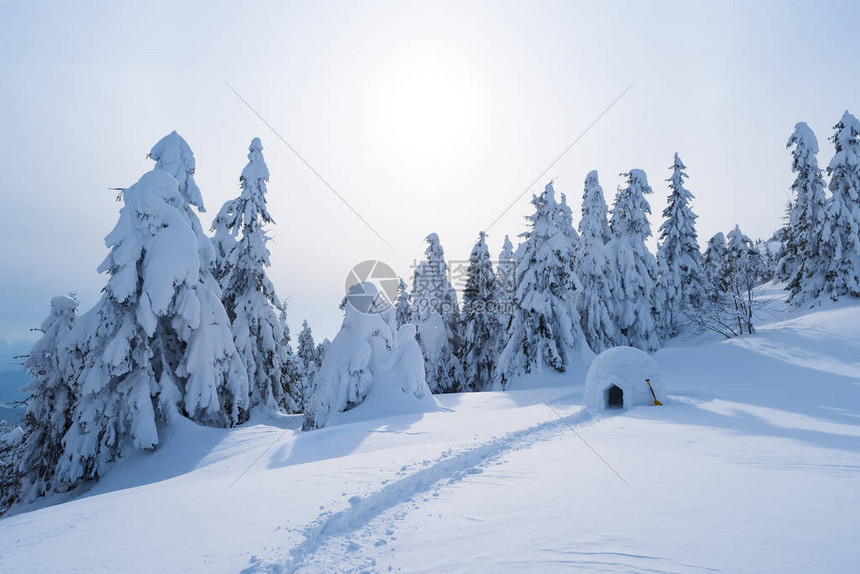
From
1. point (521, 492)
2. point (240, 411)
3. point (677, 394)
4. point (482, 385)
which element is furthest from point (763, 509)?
point (482, 385)

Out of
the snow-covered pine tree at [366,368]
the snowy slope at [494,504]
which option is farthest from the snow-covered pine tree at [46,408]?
the snow-covered pine tree at [366,368]

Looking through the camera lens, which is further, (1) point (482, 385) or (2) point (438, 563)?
(1) point (482, 385)

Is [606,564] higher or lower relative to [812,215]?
lower

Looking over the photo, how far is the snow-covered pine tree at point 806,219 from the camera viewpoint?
2530cm

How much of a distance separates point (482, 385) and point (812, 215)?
24.0 meters

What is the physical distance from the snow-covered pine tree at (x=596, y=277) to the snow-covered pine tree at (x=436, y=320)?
32.6ft

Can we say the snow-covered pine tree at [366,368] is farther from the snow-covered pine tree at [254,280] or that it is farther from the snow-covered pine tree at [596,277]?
the snow-covered pine tree at [596,277]

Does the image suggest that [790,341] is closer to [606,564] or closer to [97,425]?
[606,564]

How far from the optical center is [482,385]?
3094 centimetres

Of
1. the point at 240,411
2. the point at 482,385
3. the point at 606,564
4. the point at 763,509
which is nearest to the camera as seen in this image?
the point at 606,564

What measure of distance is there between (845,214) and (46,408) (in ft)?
129

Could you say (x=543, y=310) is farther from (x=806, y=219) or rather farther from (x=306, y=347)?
(x=306, y=347)

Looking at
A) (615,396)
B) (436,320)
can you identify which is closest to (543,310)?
(615,396)

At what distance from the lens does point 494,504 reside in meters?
5.88
